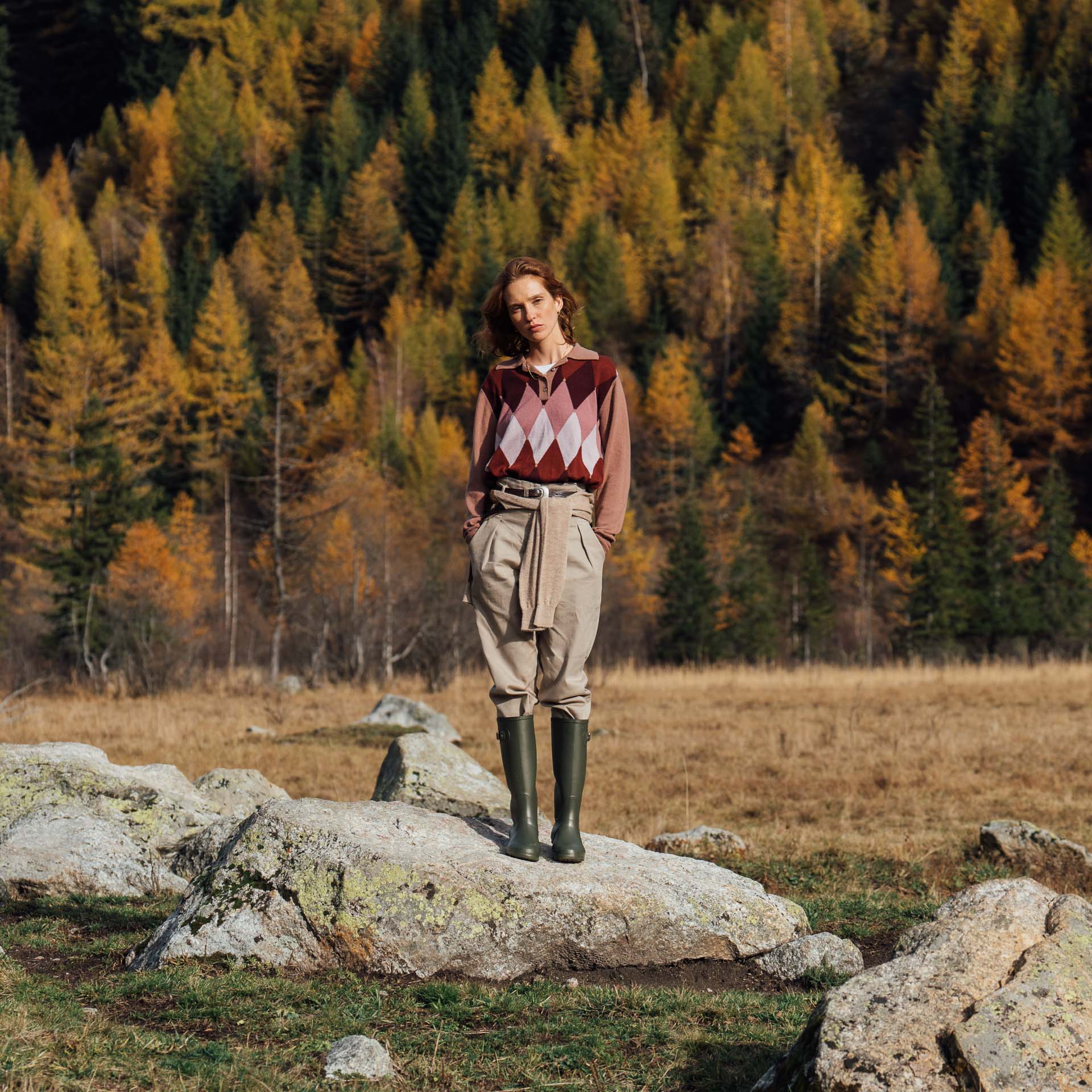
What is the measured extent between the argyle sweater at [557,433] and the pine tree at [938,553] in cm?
3527

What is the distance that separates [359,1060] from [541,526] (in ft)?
6.85

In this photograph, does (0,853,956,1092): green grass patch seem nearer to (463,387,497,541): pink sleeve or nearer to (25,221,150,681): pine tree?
(463,387,497,541): pink sleeve

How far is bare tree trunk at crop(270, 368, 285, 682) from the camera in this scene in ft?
87.6

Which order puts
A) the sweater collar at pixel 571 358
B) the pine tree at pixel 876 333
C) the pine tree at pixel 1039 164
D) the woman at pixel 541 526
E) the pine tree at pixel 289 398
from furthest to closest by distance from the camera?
the pine tree at pixel 1039 164 < the pine tree at pixel 876 333 < the pine tree at pixel 289 398 < the sweater collar at pixel 571 358 < the woman at pixel 541 526

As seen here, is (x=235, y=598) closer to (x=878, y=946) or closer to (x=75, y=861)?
(x=75, y=861)

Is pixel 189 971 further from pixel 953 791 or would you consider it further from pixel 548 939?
pixel 953 791

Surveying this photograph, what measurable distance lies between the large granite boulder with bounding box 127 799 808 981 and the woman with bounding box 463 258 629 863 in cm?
29

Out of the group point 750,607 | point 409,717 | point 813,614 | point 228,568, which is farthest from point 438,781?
point 228,568

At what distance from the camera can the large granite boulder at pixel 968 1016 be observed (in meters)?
3.15

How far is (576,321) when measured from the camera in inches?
1359

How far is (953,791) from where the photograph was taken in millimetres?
11180

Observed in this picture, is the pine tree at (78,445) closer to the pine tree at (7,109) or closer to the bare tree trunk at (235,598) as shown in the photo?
the bare tree trunk at (235,598)

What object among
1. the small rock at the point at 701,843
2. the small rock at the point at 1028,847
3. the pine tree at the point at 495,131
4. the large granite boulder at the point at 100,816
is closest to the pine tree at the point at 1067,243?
the pine tree at the point at 495,131

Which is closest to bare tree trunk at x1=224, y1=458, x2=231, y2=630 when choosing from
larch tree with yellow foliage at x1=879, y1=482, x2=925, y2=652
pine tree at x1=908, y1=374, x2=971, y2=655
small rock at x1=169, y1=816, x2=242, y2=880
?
larch tree with yellow foliage at x1=879, y1=482, x2=925, y2=652
